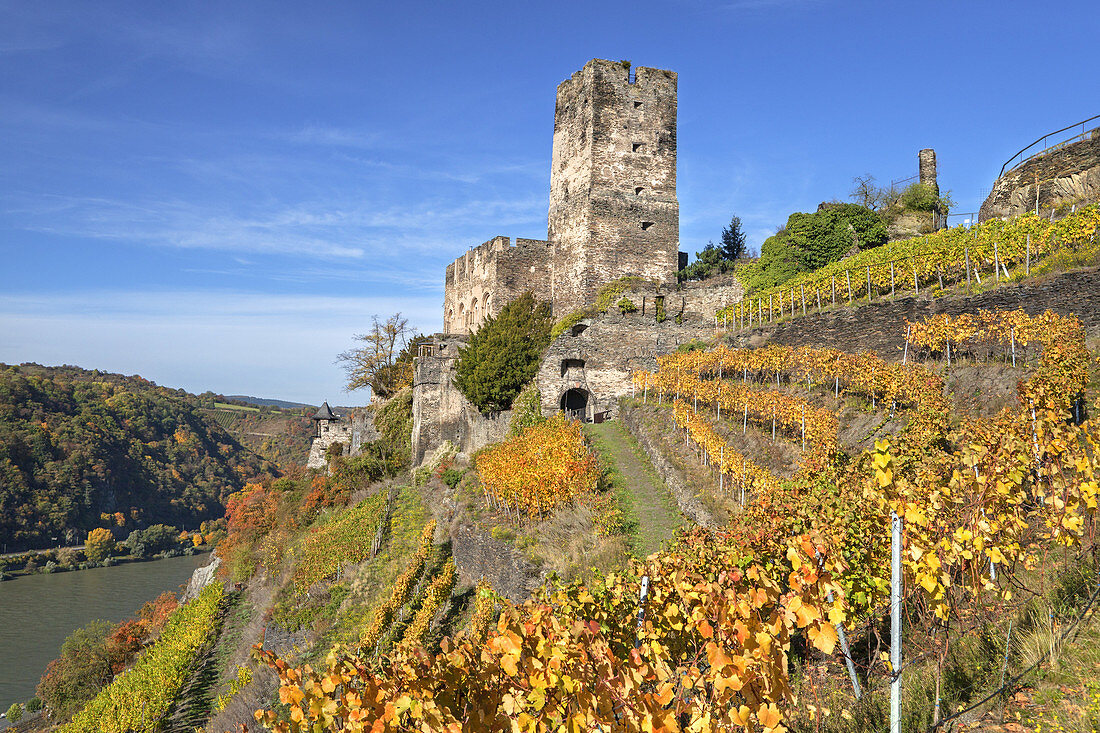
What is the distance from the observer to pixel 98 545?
6231cm

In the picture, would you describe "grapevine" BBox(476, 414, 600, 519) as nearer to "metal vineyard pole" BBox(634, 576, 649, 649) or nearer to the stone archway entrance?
the stone archway entrance

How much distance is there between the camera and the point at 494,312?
3027 centimetres

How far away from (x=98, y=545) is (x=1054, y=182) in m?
75.1

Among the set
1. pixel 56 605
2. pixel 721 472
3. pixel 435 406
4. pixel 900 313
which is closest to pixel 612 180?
pixel 435 406

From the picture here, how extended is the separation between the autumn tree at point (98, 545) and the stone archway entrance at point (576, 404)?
59.0m

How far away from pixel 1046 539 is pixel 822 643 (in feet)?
11.3

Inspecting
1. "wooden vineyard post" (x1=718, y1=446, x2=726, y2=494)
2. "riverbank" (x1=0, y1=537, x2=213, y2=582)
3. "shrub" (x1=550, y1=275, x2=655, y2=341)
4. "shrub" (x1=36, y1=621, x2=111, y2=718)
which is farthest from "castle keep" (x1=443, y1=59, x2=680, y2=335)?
"riverbank" (x1=0, y1=537, x2=213, y2=582)

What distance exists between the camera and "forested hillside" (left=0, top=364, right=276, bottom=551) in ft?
218

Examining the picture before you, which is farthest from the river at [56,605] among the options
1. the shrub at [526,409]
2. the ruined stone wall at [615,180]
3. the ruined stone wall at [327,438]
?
the ruined stone wall at [615,180]

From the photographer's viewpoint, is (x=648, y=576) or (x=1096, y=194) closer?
(x=648, y=576)

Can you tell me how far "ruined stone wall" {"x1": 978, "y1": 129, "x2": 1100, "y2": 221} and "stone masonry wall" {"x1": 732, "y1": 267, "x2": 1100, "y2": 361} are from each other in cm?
540

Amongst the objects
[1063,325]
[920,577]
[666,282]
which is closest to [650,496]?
[1063,325]

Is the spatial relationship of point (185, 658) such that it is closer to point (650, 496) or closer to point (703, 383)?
point (650, 496)

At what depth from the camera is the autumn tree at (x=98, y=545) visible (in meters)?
61.7
